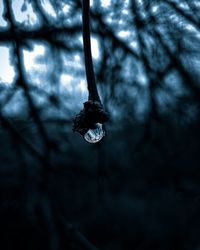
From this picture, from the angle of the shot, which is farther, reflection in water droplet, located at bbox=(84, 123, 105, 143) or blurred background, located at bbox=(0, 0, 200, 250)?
blurred background, located at bbox=(0, 0, 200, 250)

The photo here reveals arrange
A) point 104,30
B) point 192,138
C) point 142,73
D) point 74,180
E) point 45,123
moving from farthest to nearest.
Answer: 1. point 74,180
2. point 192,138
3. point 45,123
4. point 142,73
5. point 104,30

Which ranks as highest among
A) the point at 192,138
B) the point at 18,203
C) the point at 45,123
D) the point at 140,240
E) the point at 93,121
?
the point at 45,123

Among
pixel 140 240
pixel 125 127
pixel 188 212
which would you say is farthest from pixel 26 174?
pixel 188 212

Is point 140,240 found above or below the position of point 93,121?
below

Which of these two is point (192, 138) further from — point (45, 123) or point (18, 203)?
point (18, 203)

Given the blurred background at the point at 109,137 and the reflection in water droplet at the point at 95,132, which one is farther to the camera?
the blurred background at the point at 109,137

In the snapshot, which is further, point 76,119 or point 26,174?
point 26,174

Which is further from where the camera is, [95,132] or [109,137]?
[109,137]

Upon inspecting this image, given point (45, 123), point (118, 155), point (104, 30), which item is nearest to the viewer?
point (104, 30)
